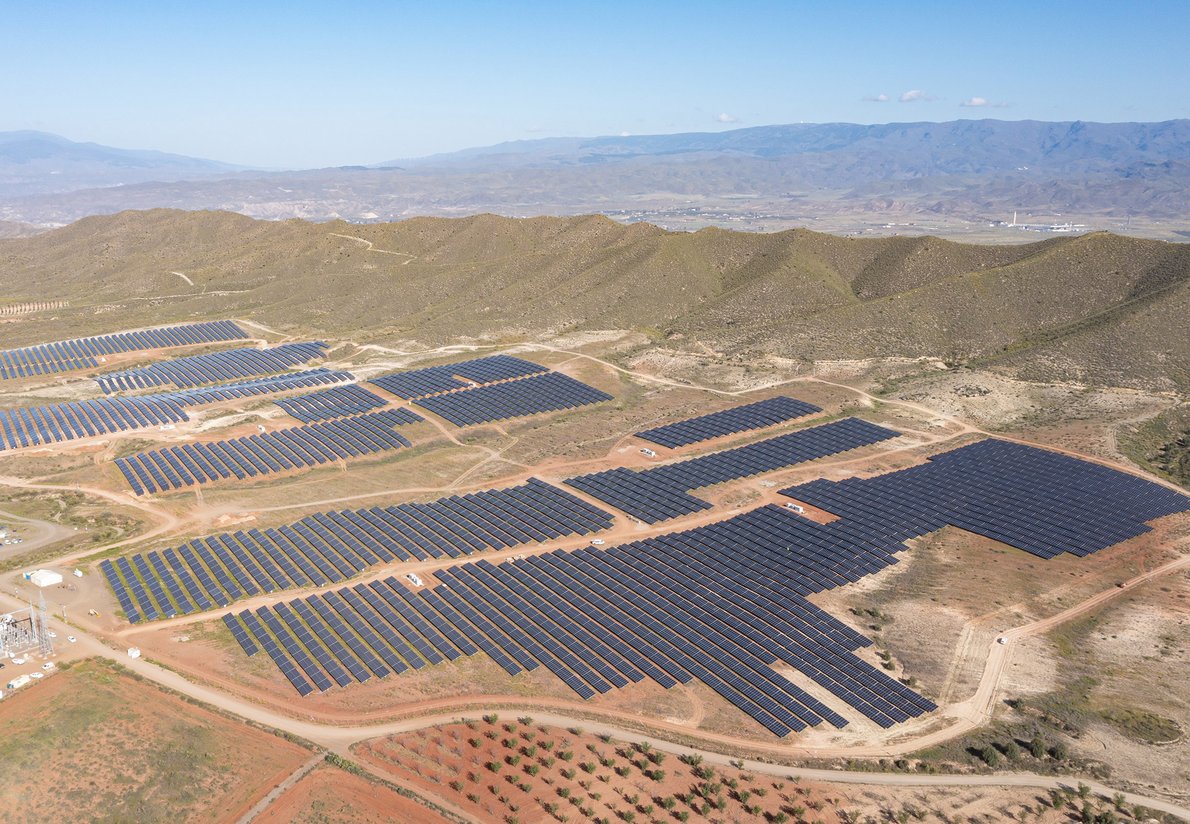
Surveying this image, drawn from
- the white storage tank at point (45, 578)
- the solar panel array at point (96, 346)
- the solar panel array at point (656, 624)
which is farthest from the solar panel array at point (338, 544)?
the solar panel array at point (96, 346)

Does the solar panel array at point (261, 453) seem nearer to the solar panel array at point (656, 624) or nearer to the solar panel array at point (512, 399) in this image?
the solar panel array at point (512, 399)

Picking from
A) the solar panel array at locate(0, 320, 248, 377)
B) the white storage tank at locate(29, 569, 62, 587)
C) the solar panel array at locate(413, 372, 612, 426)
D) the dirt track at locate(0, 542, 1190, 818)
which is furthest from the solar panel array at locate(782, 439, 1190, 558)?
the solar panel array at locate(0, 320, 248, 377)

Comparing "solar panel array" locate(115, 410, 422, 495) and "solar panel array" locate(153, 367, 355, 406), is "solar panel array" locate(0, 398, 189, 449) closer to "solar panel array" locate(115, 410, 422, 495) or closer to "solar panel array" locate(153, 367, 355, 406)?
"solar panel array" locate(153, 367, 355, 406)

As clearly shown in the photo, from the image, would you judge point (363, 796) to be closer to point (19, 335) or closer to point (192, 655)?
point (192, 655)

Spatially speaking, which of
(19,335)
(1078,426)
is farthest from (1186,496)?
(19,335)

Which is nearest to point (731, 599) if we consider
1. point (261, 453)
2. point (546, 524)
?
point (546, 524)

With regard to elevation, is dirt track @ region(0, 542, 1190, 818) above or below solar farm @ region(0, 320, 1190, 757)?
below
